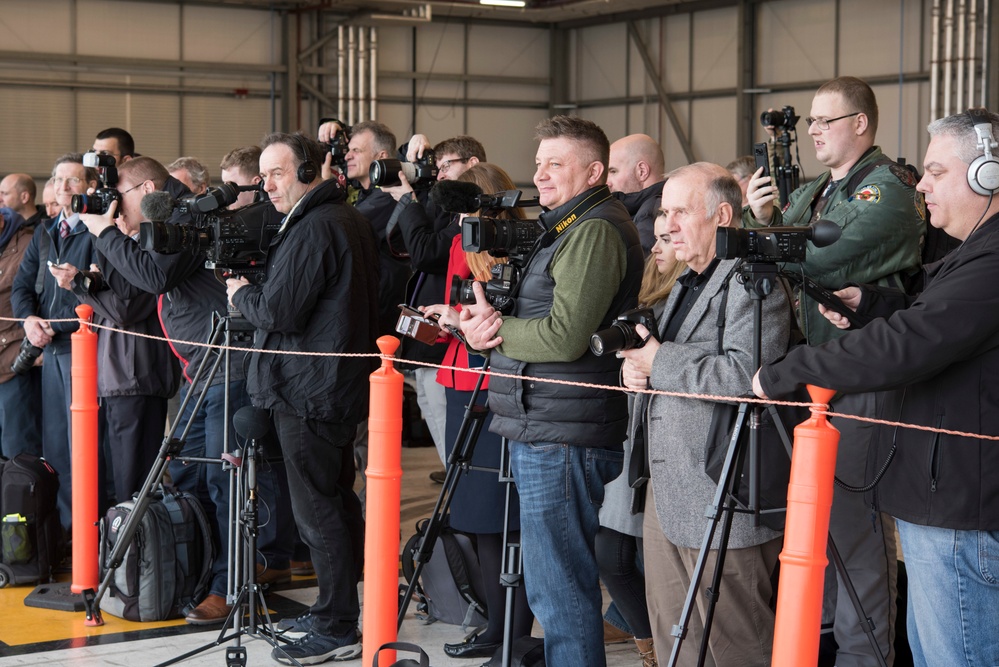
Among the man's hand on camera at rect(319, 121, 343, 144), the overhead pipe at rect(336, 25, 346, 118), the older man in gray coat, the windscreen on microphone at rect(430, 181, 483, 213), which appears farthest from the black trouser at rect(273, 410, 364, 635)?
the overhead pipe at rect(336, 25, 346, 118)

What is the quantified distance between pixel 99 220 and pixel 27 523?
1.28 metres

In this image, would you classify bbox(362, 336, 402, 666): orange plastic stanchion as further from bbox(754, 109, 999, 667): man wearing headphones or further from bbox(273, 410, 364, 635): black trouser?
bbox(754, 109, 999, 667): man wearing headphones

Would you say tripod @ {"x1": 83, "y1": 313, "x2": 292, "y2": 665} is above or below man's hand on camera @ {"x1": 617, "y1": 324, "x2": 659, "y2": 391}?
below

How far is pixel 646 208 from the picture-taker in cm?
405

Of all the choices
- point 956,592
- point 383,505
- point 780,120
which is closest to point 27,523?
point 383,505

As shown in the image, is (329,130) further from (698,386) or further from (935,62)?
(935,62)

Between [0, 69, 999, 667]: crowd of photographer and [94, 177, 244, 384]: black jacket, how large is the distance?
0.01 metres

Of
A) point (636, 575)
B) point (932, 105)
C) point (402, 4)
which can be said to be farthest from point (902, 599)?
point (402, 4)

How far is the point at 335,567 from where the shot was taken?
379 centimetres

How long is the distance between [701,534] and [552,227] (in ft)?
2.95

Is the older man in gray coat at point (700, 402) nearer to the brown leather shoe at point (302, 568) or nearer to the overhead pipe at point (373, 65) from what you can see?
the brown leather shoe at point (302, 568)

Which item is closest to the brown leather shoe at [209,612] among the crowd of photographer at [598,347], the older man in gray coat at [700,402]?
the crowd of photographer at [598,347]

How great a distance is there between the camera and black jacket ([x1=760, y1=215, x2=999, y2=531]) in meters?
2.15

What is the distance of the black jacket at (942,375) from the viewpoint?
7.05 ft
